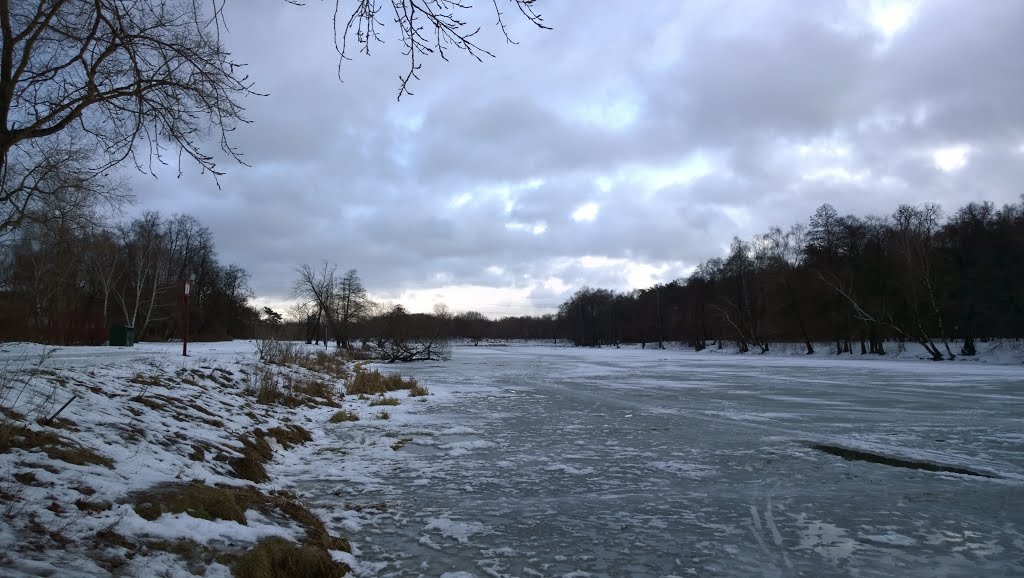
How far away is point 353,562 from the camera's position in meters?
4.59

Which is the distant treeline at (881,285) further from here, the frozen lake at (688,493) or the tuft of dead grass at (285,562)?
the tuft of dead grass at (285,562)

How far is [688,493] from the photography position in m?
6.90

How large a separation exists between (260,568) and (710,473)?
6117 millimetres

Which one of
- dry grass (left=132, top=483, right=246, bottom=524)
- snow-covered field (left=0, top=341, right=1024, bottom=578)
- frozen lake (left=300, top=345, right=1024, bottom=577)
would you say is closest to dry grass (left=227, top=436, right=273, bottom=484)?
snow-covered field (left=0, top=341, right=1024, bottom=578)

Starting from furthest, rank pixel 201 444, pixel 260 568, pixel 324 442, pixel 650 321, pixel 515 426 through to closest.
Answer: pixel 650 321 → pixel 515 426 → pixel 324 442 → pixel 201 444 → pixel 260 568

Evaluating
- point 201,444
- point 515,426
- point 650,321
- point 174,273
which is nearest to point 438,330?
point 174,273

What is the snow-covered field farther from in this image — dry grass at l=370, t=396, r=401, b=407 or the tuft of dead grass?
dry grass at l=370, t=396, r=401, b=407

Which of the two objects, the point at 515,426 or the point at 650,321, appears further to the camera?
the point at 650,321

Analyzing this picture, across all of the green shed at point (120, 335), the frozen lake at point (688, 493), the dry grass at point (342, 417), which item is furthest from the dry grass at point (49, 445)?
the green shed at point (120, 335)

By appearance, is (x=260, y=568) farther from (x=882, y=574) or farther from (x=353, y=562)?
(x=882, y=574)

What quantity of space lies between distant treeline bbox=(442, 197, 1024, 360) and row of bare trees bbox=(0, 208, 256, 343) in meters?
48.4

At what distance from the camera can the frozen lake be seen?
4.82 meters

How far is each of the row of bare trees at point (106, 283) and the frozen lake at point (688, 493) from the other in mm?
11830

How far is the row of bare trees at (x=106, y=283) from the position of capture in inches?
951
